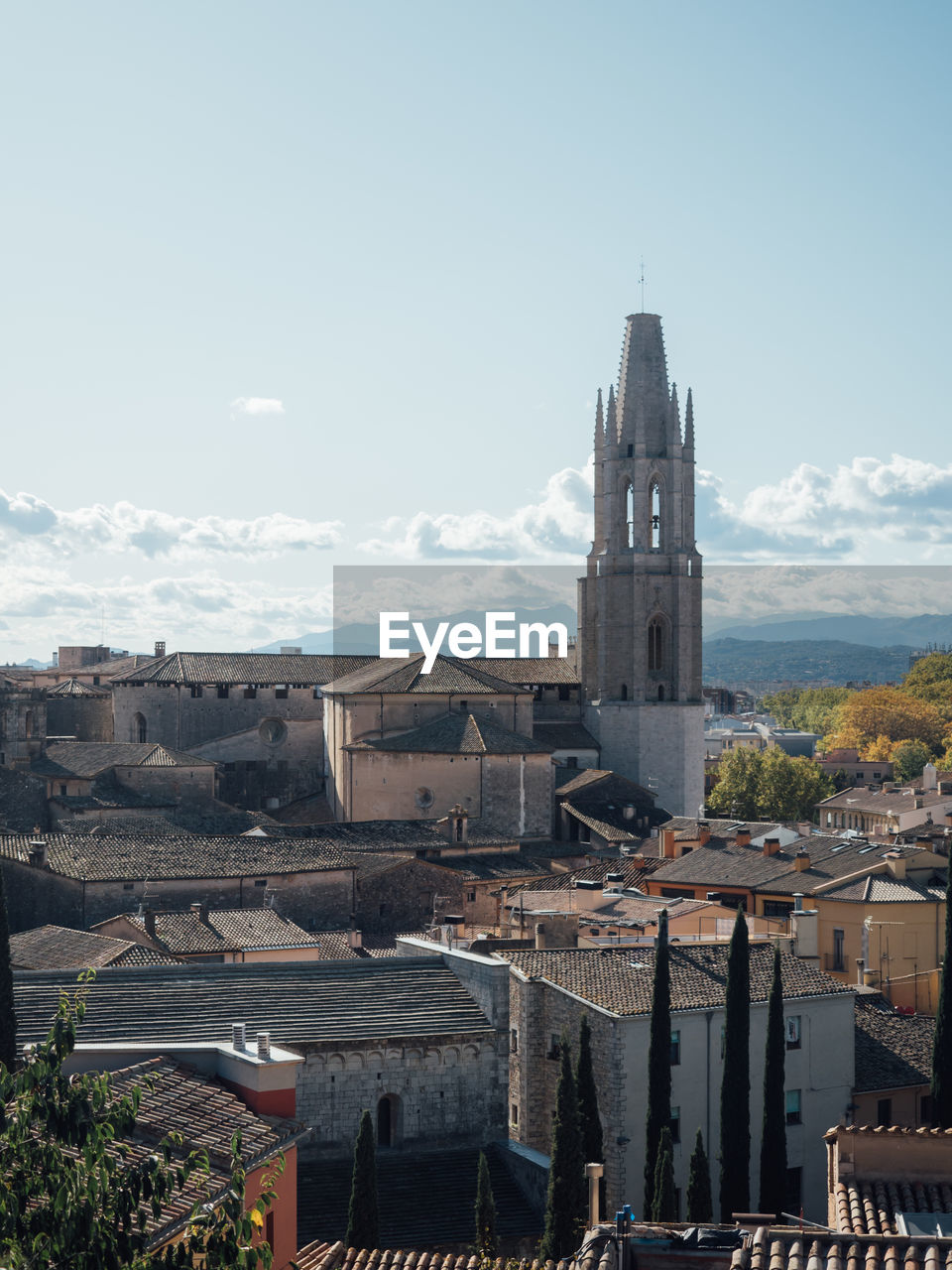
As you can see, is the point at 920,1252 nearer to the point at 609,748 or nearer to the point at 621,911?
the point at 621,911

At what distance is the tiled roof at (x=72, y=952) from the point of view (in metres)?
27.4

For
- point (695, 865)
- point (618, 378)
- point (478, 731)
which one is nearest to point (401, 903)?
point (695, 865)

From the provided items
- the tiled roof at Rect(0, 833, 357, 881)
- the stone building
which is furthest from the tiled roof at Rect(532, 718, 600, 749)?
the stone building

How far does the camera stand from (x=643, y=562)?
2579 inches

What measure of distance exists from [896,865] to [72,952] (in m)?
18.2

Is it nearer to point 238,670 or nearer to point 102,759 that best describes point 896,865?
point 102,759

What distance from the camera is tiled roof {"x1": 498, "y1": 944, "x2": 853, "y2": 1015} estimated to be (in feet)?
82.1

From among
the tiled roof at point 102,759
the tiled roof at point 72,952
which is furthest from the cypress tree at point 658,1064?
the tiled roof at point 102,759

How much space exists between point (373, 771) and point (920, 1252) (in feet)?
141

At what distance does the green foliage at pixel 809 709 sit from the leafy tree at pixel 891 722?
87.2 ft

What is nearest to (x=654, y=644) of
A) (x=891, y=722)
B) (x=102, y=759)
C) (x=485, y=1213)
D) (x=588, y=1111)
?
(x=102, y=759)

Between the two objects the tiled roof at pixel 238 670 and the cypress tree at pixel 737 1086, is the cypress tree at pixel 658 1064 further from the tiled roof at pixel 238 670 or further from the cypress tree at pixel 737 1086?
the tiled roof at pixel 238 670

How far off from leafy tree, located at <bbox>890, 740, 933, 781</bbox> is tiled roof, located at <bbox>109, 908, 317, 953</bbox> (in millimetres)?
70593

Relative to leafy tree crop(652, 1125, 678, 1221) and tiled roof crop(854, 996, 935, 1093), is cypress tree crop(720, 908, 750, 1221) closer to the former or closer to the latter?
leafy tree crop(652, 1125, 678, 1221)
